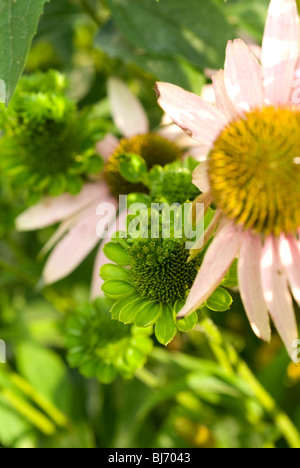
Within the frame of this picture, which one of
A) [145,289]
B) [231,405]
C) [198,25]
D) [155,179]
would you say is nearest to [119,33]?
[198,25]

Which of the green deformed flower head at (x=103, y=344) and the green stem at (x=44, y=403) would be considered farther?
the green stem at (x=44, y=403)

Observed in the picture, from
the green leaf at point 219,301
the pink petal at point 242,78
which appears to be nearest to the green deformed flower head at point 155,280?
the green leaf at point 219,301

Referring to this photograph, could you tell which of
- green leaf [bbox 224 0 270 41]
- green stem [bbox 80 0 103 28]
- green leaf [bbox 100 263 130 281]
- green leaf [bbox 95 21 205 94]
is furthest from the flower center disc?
green stem [bbox 80 0 103 28]

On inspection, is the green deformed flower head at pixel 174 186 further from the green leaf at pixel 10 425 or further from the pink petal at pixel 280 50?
the green leaf at pixel 10 425

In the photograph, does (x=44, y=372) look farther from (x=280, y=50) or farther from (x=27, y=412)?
(x=280, y=50)

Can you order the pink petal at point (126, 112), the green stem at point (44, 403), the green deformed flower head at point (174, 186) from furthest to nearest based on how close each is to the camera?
the green stem at point (44, 403)
the pink petal at point (126, 112)
the green deformed flower head at point (174, 186)

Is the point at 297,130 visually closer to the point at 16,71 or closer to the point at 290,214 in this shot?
the point at 290,214

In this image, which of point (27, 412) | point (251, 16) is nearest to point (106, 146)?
point (251, 16)

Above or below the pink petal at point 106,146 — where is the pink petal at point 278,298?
below

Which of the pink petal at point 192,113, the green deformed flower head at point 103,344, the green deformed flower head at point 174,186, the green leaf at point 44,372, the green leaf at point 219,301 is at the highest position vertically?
the pink petal at point 192,113
